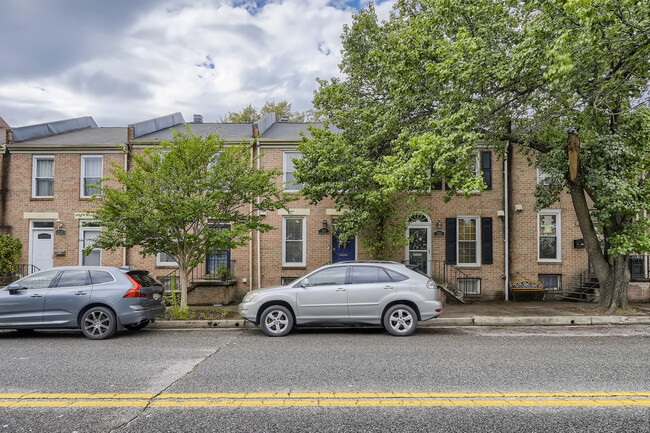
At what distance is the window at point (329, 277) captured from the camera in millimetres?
9000

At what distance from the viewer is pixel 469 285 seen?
15.7 meters

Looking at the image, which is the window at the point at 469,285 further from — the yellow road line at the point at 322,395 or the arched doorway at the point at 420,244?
the yellow road line at the point at 322,395

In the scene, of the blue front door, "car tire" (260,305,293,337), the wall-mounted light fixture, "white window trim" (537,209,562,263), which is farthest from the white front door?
"white window trim" (537,209,562,263)

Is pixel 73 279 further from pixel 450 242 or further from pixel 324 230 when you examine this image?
pixel 450 242

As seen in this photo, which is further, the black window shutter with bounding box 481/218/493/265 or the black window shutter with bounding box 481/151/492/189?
the black window shutter with bounding box 481/151/492/189

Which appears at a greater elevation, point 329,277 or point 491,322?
point 329,277

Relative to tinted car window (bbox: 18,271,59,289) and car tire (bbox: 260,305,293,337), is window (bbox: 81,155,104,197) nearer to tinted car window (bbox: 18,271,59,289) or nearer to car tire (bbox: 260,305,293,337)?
tinted car window (bbox: 18,271,59,289)

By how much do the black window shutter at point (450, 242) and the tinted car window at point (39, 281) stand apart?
1235 centimetres

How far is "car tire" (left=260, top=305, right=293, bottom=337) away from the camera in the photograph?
344 inches

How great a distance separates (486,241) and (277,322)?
32.7ft

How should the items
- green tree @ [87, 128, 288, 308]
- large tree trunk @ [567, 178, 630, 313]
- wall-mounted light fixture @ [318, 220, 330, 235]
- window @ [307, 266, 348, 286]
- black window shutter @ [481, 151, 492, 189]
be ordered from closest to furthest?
window @ [307, 266, 348, 286] → green tree @ [87, 128, 288, 308] → large tree trunk @ [567, 178, 630, 313] → wall-mounted light fixture @ [318, 220, 330, 235] → black window shutter @ [481, 151, 492, 189]

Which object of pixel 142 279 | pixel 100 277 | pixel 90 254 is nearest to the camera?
pixel 100 277

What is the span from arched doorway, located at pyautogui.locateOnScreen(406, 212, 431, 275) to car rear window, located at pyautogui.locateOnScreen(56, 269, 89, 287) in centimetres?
1067

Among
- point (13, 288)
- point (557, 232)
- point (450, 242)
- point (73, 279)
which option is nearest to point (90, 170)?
point (13, 288)
